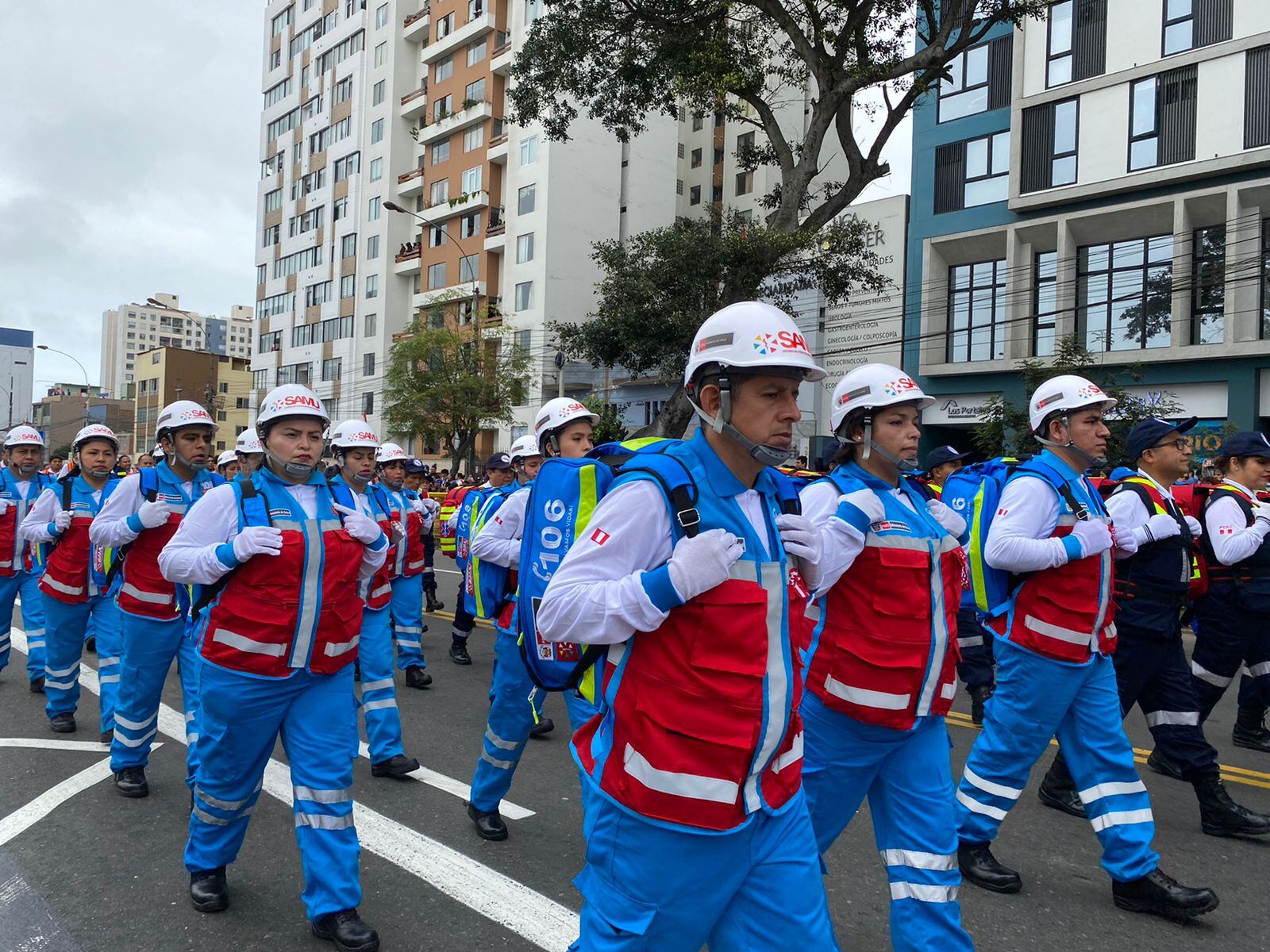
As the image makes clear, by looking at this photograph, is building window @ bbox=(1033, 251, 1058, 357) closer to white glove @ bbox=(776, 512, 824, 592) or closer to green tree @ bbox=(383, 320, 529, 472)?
green tree @ bbox=(383, 320, 529, 472)

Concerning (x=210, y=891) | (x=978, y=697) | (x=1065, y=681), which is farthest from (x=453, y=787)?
(x=978, y=697)

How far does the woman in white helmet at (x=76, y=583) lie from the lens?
6.77m

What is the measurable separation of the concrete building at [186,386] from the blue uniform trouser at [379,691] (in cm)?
7626

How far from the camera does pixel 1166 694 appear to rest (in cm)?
501

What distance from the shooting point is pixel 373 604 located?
642 cm

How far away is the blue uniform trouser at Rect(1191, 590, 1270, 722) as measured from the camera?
6.31 metres

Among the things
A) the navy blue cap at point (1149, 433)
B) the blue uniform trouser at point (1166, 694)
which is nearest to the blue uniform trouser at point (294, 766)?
the blue uniform trouser at point (1166, 694)

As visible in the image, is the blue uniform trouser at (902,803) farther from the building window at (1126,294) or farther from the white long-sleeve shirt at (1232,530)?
the building window at (1126,294)

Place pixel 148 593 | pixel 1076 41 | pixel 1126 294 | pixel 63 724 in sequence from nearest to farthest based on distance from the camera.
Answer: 1. pixel 148 593
2. pixel 63 724
3. pixel 1126 294
4. pixel 1076 41

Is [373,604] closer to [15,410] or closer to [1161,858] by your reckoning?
[1161,858]

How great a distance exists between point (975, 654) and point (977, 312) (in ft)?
72.9

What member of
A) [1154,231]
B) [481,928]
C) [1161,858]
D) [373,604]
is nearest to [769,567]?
[481,928]

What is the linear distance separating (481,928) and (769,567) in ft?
7.72

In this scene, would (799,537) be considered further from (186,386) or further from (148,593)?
(186,386)
